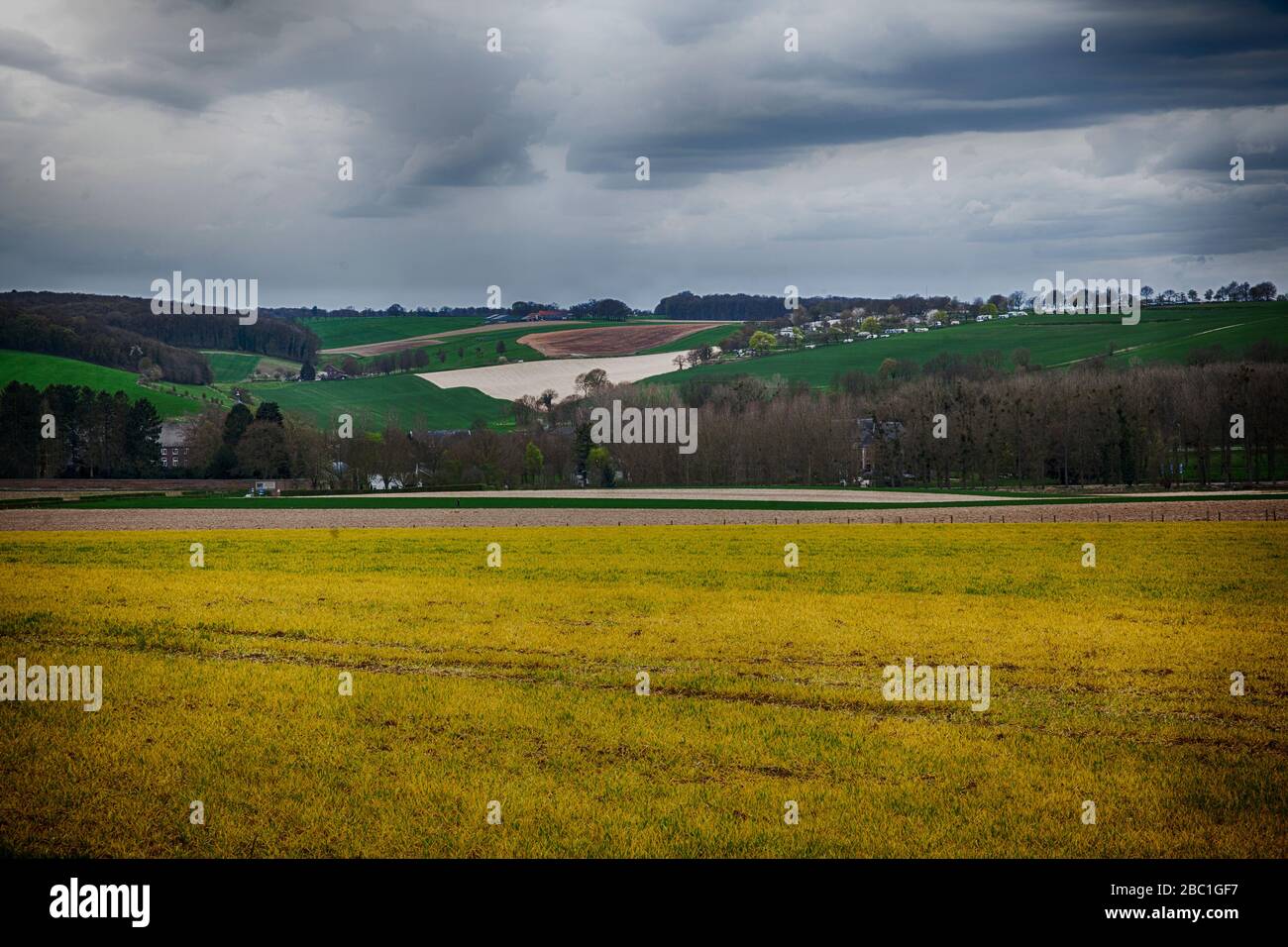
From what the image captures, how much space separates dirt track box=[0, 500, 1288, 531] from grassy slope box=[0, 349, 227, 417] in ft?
32.5

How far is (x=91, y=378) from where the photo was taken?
93.1m

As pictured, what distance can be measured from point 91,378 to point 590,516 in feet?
165

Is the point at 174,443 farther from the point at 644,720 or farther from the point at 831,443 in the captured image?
the point at 644,720

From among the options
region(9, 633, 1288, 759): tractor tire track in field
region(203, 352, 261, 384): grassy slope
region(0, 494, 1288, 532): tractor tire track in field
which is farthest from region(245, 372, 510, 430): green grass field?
region(9, 633, 1288, 759): tractor tire track in field

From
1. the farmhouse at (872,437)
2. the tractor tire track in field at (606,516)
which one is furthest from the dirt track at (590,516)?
the farmhouse at (872,437)

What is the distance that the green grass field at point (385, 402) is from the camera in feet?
542

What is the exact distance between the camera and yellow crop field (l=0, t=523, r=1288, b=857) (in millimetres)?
12258

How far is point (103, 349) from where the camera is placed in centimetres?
9681

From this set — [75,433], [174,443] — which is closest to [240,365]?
[174,443]

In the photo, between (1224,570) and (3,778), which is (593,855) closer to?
(3,778)

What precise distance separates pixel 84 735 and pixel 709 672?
11245 millimetres

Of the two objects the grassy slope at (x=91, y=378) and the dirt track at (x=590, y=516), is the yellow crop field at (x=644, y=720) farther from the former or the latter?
the grassy slope at (x=91, y=378)

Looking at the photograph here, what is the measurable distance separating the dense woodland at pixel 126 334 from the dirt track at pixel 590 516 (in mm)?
11982

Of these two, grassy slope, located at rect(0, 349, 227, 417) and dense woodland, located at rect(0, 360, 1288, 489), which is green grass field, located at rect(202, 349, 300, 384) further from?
dense woodland, located at rect(0, 360, 1288, 489)
